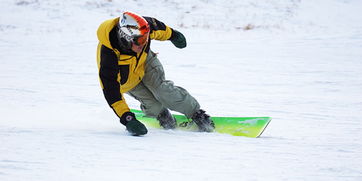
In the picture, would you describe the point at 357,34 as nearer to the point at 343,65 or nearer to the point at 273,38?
the point at 273,38

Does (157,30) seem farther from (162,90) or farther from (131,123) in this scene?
(131,123)

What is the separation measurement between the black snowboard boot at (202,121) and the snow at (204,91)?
0.29 m

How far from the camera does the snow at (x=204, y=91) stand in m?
3.08

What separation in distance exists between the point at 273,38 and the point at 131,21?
866 centimetres

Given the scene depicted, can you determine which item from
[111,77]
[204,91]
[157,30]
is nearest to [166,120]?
[157,30]

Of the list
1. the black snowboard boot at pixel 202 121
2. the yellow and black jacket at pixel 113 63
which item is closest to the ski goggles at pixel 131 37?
the yellow and black jacket at pixel 113 63

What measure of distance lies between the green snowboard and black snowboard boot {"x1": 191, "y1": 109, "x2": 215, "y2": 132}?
0.11 m

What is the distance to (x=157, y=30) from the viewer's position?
4.30 meters

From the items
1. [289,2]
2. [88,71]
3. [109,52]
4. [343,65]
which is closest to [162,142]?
[109,52]

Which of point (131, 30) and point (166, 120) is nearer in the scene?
point (131, 30)

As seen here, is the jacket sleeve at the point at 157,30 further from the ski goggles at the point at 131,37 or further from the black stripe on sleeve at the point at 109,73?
the black stripe on sleeve at the point at 109,73

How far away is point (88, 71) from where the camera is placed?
877 cm

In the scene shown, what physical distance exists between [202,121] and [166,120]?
1.48 ft

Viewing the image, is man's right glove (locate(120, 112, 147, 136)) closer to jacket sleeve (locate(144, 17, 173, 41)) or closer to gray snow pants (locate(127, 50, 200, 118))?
gray snow pants (locate(127, 50, 200, 118))
